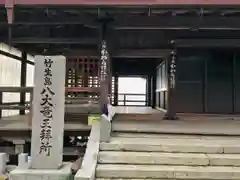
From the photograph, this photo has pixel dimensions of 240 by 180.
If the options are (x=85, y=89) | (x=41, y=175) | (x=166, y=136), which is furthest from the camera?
(x=85, y=89)

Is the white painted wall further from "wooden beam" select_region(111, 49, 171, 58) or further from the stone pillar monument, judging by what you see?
the stone pillar monument

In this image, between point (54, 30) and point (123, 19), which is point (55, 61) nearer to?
point (123, 19)

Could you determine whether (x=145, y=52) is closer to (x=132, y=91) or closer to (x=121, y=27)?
(x=121, y=27)

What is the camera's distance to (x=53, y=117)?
4961 mm

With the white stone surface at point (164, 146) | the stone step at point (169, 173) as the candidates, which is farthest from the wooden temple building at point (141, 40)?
the stone step at point (169, 173)

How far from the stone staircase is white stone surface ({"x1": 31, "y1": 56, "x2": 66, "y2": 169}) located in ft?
2.65

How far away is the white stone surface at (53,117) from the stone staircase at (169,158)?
0.81 meters

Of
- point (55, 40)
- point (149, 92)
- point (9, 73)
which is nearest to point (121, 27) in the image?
point (55, 40)

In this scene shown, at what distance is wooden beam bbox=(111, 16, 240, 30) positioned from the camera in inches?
293

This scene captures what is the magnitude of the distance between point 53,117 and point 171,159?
7.36 feet

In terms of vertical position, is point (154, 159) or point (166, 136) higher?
point (166, 136)

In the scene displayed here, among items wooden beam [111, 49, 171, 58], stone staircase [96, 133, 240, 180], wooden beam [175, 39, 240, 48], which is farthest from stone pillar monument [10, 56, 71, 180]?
wooden beam [175, 39, 240, 48]

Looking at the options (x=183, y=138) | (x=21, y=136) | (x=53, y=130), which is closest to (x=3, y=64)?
(x=21, y=136)

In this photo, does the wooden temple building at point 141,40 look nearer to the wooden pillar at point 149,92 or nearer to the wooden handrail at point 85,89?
the wooden handrail at point 85,89
